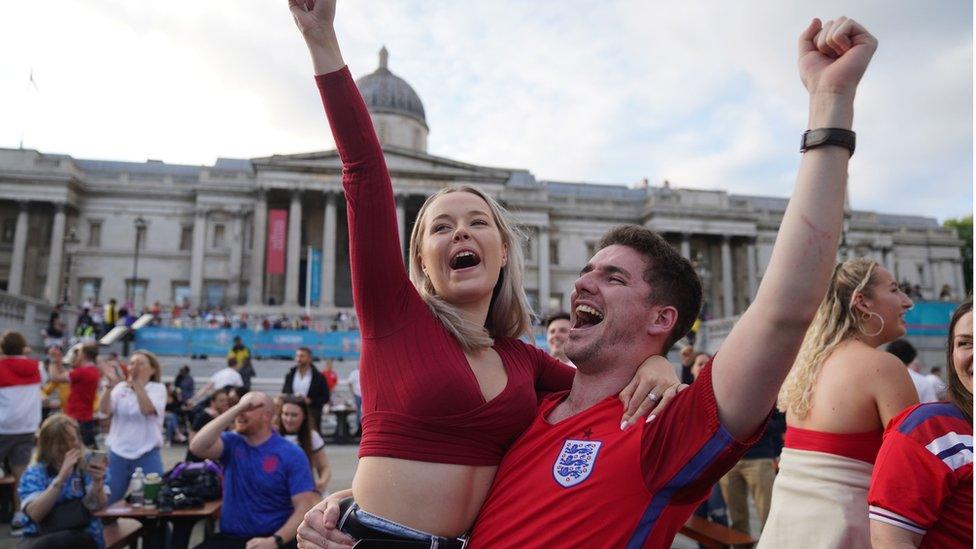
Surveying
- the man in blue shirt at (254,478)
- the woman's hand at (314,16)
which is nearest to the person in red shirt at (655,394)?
the woman's hand at (314,16)

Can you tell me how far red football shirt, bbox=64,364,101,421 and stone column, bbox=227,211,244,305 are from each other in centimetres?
3339

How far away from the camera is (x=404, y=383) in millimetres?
A: 1821

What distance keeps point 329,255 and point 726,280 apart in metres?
28.5

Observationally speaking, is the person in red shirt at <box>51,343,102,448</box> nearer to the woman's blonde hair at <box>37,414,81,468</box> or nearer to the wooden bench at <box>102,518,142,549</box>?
the woman's blonde hair at <box>37,414,81,468</box>

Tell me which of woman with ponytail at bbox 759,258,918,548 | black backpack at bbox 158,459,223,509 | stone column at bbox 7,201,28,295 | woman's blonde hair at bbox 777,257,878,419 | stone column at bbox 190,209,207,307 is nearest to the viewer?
woman with ponytail at bbox 759,258,918,548

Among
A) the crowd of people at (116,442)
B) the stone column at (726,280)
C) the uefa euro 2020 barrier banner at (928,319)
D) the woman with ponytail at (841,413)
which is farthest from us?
the stone column at (726,280)

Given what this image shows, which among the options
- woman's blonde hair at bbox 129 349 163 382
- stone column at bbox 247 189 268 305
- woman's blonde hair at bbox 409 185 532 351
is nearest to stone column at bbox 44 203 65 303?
→ stone column at bbox 247 189 268 305

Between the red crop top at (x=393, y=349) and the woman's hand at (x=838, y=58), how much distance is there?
1.07 m

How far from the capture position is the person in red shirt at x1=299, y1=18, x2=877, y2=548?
4.85 feet

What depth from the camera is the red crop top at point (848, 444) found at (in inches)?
114

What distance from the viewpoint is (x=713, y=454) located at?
Result: 1585mm

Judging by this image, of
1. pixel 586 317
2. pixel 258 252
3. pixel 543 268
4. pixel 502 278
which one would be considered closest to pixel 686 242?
pixel 543 268

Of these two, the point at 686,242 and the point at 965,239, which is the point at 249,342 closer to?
the point at 686,242

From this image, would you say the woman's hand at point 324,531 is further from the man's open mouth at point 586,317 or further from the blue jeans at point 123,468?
the blue jeans at point 123,468
